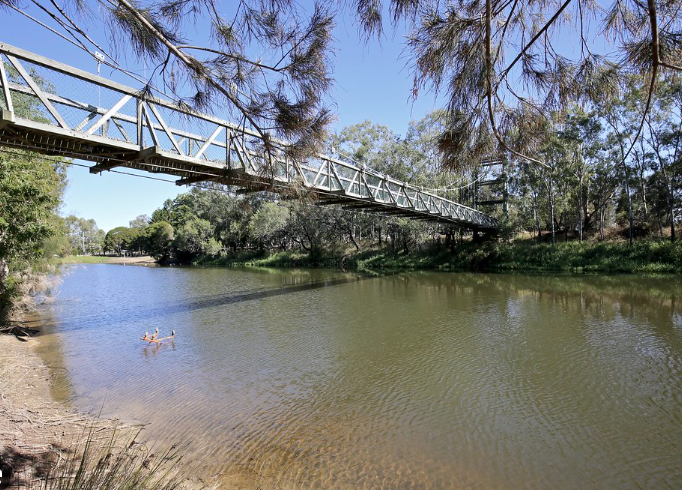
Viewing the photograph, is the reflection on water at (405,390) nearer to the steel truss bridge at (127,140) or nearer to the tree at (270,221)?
the steel truss bridge at (127,140)

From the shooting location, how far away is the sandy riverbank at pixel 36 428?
3.11m

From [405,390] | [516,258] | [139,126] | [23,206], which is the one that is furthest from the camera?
[516,258]

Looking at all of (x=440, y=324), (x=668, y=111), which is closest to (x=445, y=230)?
(x=668, y=111)

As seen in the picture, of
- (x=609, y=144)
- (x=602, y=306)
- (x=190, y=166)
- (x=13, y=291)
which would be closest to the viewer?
(x=190, y=166)

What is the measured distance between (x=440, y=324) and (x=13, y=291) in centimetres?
1047

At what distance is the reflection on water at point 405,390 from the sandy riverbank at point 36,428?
380 mm

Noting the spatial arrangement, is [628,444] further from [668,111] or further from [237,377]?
[668,111]

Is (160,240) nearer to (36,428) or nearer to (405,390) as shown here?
(36,428)

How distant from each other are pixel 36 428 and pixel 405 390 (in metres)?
4.58

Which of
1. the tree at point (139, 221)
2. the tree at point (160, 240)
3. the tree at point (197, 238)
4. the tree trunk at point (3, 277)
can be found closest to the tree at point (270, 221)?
the tree at point (197, 238)

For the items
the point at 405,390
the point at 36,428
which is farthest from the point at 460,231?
the point at 36,428

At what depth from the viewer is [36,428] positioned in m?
4.25

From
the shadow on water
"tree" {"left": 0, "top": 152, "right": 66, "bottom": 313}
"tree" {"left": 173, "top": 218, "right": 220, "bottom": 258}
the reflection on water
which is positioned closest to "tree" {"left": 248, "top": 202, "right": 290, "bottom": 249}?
"tree" {"left": 173, "top": 218, "right": 220, "bottom": 258}

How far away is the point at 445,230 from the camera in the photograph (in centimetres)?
2933
